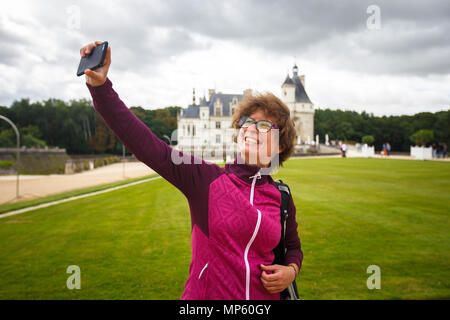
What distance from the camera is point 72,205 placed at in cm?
1024

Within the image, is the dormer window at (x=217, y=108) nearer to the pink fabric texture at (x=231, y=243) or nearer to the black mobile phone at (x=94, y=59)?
the pink fabric texture at (x=231, y=243)

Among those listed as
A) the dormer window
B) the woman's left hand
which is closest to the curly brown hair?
the woman's left hand

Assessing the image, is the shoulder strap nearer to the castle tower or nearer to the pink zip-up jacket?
the pink zip-up jacket

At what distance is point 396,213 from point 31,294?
8170 millimetres

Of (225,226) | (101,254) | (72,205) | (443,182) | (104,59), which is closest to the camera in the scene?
(104,59)

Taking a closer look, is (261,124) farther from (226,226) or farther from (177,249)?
(177,249)

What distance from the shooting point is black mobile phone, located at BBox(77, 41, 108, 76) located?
1.04m

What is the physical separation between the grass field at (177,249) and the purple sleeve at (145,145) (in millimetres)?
2966

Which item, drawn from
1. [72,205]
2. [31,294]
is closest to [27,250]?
[31,294]

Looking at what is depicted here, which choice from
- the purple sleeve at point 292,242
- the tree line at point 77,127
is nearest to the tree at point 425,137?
the tree line at point 77,127

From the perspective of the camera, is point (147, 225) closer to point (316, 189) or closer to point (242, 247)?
point (242, 247)

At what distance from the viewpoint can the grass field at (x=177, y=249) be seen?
3.93m

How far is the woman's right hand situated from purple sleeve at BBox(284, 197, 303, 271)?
1180 millimetres
